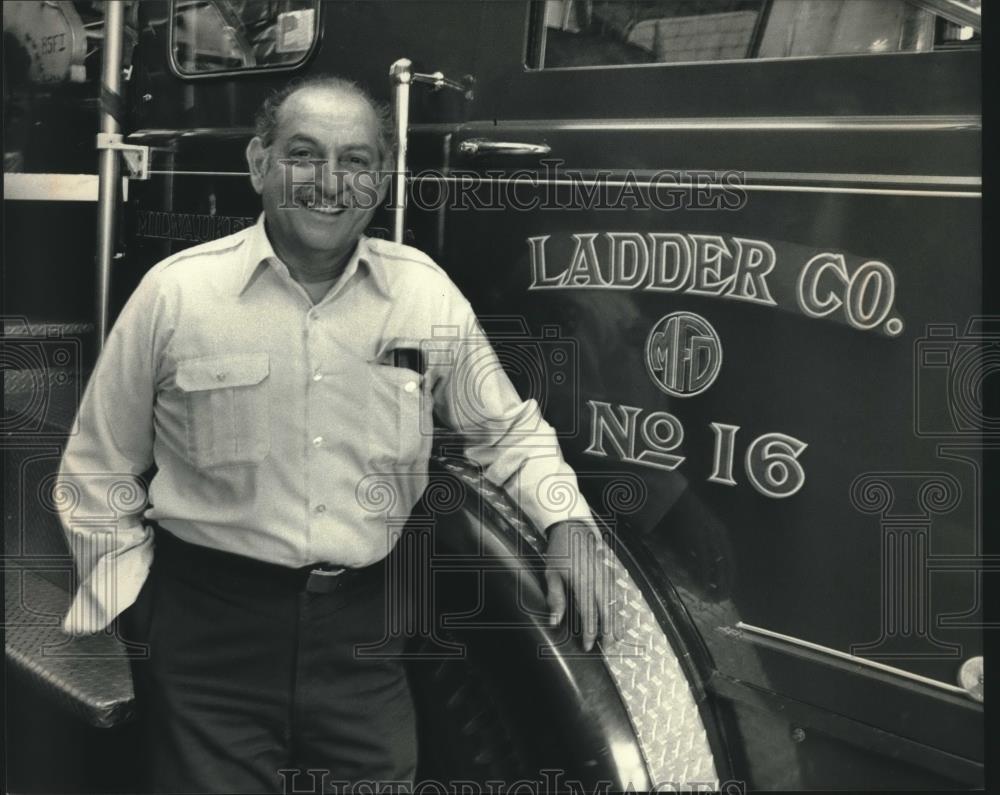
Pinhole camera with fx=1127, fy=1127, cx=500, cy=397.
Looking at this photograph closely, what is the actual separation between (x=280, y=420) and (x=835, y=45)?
91 cm

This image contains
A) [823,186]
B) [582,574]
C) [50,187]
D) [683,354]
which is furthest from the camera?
[50,187]

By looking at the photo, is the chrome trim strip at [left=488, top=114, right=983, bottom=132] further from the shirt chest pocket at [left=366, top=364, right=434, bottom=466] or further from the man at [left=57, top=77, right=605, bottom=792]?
the shirt chest pocket at [left=366, top=364, right=434, bottom=466]

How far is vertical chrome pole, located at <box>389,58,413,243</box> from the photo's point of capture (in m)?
1.63

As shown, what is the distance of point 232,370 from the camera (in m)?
1.62

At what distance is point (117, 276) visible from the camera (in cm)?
179

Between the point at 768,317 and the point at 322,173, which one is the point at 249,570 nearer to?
the point at 322,173

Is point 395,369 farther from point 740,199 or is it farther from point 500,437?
point 740,199

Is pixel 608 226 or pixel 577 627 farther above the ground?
pixel 608 226

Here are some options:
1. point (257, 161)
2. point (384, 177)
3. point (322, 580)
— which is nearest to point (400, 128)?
point (384, 177)

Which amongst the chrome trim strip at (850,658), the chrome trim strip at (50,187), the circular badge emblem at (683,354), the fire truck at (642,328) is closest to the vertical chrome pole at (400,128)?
the fire truck at (642,328)

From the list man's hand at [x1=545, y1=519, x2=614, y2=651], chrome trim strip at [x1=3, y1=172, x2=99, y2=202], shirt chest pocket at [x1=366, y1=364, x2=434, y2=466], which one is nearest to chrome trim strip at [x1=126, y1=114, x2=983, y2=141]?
chrome trim strip at [x1=3, y1=172, x2=99, y2=202]

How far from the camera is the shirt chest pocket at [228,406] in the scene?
1.62 m

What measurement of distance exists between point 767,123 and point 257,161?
0.74 meters

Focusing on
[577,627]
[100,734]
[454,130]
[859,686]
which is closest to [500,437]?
[577,627]
